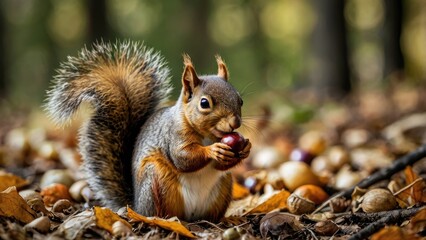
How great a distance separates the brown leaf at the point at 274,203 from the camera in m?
2.16

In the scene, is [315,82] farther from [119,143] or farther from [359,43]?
[359,43]

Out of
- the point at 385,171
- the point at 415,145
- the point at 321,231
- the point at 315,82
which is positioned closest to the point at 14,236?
the point at 321,231

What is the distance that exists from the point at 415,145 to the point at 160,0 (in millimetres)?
11337

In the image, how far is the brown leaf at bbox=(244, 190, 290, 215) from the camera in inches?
85.0

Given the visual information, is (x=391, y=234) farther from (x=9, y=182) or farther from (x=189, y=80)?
(x=9, y=182)

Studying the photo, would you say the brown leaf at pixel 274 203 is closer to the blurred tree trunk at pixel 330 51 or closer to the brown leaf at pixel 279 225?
the brown leaf at pixel 279 225

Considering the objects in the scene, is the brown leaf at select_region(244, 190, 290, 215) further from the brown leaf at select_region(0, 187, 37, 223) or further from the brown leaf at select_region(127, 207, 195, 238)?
the brown leaf at select_region(0, 187, 37, 223)

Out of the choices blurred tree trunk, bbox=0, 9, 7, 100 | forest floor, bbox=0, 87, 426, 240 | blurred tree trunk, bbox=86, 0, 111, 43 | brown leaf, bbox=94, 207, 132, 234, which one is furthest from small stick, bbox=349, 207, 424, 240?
blurred tree trunk, bbox=0, 9, 7, 100

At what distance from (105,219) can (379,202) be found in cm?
100

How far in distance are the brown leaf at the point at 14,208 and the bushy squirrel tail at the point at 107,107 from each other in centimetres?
42

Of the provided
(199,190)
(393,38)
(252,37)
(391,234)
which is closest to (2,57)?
(393,38)

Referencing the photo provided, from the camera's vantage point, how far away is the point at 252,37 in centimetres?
1725

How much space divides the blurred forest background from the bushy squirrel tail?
3.39 meters

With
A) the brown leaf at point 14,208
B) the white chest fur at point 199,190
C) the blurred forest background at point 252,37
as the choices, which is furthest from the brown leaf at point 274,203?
the blurred forest background at point 252,37
